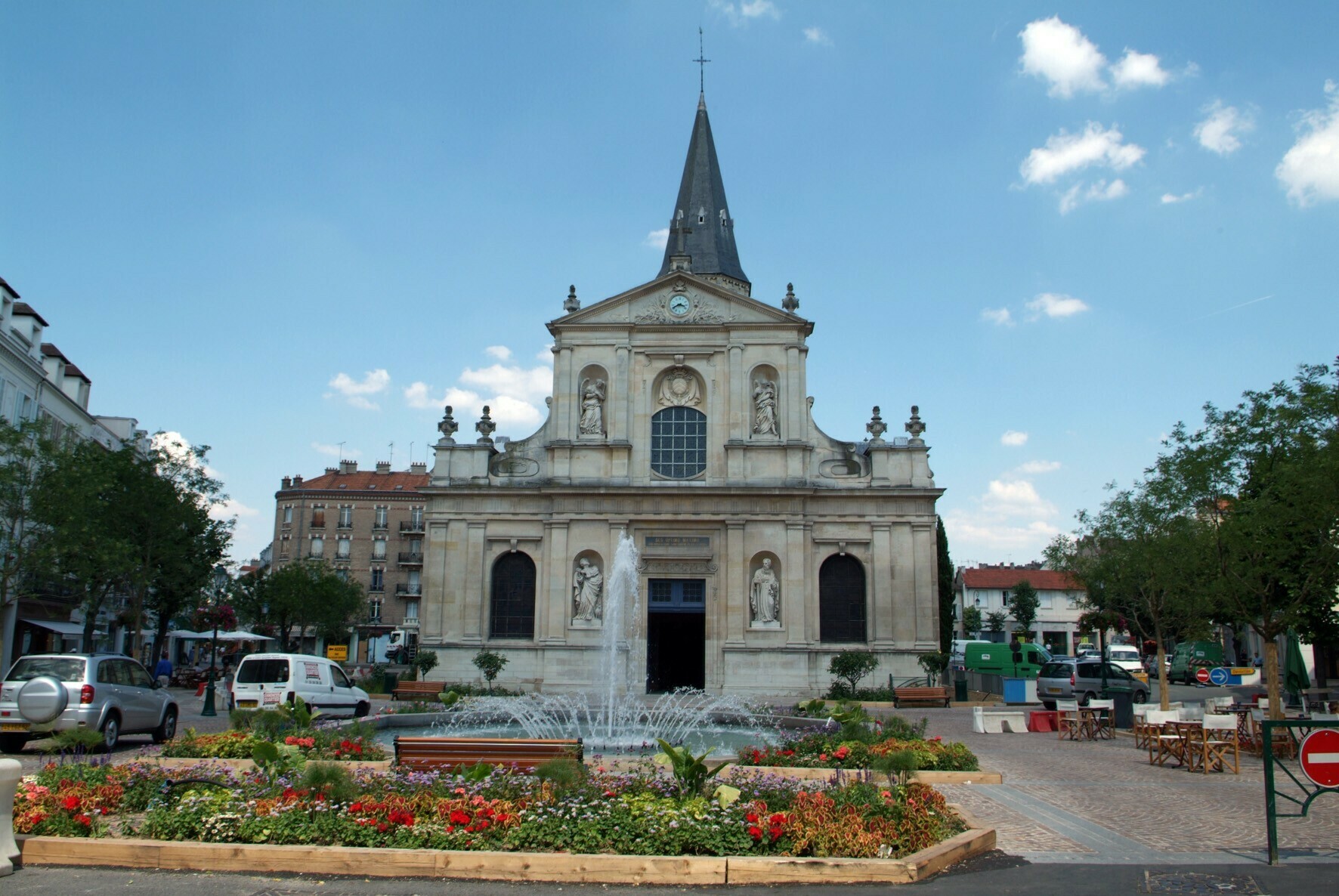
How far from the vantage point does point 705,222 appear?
44.5 meters

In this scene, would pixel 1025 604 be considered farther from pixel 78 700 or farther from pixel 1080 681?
pixel 78 700

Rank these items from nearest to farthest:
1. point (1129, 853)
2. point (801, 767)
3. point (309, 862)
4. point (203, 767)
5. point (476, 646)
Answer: point (309, 862), point (1129, 853), point (203, 767), point (801, 767), point (476, 646)

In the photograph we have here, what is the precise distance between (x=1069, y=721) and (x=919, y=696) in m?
10.2

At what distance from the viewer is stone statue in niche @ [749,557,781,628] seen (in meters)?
→ 34.7

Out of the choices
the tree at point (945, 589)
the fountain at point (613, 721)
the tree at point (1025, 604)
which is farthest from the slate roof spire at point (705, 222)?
the tree at point (1025, 604)

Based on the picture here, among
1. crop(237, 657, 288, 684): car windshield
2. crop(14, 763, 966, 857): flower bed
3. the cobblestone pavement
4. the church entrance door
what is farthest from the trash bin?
crop(237, 657, 288, 684): car windshield

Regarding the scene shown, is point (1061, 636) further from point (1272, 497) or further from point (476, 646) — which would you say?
point (1272, 497)

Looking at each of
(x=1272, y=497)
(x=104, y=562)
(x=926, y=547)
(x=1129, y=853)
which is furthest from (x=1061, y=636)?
(x=1129, y=853)

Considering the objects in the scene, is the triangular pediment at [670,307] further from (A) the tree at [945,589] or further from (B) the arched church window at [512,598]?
(A) the tree at [945,589]

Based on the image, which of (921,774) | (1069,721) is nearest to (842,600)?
(1069,721)

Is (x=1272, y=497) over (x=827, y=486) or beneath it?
beneath

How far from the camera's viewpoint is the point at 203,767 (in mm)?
12602

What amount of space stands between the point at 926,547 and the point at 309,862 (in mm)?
28828

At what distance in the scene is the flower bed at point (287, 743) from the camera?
14570mm
